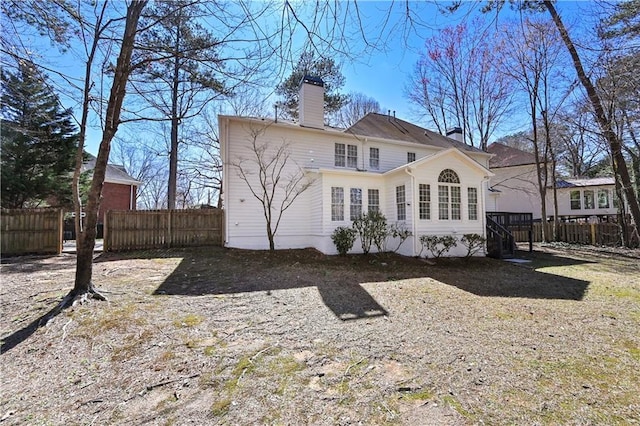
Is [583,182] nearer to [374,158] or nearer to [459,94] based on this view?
[459,94]

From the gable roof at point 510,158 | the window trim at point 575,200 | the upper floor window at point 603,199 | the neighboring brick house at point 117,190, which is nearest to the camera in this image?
the neighboring brick house at point 117,190

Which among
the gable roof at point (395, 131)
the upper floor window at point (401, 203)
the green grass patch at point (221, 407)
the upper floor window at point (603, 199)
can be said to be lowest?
the green grass patch at point (221, 407)

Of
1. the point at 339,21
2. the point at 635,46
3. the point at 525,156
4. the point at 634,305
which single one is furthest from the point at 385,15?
the point at 525,156

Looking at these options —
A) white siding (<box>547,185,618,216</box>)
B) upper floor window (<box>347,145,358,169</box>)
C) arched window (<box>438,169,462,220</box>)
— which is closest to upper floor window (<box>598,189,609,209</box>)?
white siding (<box>547,185,618,216</box>)

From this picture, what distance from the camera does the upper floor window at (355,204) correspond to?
37.0ft

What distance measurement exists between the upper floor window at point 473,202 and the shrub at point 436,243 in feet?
5.27

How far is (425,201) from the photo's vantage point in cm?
1053

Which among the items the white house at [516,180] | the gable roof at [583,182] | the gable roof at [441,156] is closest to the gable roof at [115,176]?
the gable roof at [441,156]

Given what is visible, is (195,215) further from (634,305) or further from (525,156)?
(525,156)

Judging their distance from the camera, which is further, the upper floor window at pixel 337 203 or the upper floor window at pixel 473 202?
the upper floor window at pixel 473 202

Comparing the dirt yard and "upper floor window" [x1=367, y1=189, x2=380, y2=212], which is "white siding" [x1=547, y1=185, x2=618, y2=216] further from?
the dirt yard

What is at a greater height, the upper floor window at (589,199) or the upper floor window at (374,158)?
the upper floor window at (374,158)

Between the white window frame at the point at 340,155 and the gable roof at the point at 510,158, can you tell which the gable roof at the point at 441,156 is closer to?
the white window frame at the point at 340,155

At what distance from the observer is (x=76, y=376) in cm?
269
